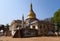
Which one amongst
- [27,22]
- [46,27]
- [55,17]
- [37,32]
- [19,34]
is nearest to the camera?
[19,34]

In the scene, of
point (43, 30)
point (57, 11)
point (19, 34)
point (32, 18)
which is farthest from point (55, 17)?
point (32, 18)

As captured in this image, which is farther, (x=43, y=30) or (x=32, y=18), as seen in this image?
(x=32, y=18)

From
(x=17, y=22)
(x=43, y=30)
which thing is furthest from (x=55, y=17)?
(x=17, y=22)

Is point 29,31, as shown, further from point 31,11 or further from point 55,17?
point 31,11

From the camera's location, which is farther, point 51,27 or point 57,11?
point 51,27

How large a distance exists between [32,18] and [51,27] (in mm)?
11449

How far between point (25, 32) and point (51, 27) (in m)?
15.1

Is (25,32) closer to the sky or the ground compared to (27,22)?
closer to the ground

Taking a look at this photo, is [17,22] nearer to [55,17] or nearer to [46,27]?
[46,27]

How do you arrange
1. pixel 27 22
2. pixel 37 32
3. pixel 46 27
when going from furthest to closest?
pixel 27 22, pixel 46 27, pixel 37 32

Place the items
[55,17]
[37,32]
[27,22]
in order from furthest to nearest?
[27,22]
[37,32]
[55,17]

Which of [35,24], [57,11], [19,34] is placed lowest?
[19,34]

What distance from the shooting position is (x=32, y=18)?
69.2 meters

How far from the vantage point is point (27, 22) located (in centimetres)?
6912
